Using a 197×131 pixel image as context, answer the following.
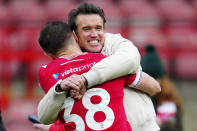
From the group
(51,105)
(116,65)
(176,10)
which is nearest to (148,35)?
(176,10)

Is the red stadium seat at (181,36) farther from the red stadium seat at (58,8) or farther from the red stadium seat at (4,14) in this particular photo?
the red stadium seat at (4,14)

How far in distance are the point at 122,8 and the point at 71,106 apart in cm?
607

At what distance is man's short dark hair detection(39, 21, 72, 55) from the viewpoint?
82.1 inches

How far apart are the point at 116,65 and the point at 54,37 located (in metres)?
0.36

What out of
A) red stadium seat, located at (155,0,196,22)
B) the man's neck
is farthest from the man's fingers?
red stadium seat, located at (155,0,196,22)

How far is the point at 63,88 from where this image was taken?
191 centimetres

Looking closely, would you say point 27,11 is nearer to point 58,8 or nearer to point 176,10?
point 58,8

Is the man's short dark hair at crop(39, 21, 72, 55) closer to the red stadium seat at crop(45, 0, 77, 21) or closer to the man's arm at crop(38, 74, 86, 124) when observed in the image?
the man's arm at crop(38, 74, 86, 124)

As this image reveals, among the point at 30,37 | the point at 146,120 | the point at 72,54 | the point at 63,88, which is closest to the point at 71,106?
the point at 63,88

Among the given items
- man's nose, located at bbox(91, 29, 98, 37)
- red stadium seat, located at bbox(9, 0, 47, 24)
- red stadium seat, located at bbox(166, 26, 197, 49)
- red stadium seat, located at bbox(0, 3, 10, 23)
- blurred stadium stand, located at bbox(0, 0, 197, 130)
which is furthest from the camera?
red stadium seat, located at bbox(9, 0, 47, 24)

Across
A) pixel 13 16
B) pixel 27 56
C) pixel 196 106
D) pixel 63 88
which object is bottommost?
pixel 196 106

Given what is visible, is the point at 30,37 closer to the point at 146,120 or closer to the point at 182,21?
the point at 182,21

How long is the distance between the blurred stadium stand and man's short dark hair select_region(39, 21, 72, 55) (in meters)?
4.32

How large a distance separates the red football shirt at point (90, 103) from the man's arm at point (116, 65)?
1.7 inches
